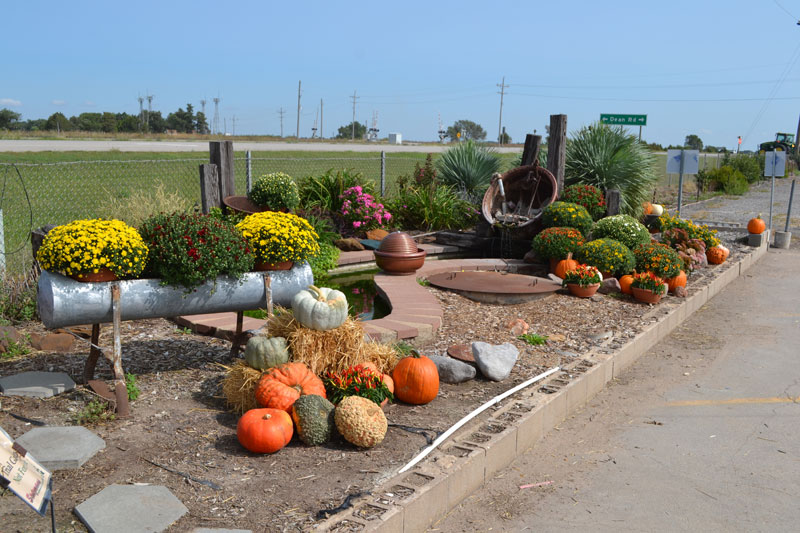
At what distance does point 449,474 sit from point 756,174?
1496 inches

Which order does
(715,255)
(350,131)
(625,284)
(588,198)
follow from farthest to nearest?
1. (350,131)
2. (715,255)
3. (588,198)
4. (625,284)

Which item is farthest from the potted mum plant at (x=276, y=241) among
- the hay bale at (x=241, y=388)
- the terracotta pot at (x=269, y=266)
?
the hay bale at (x=241, y=388)

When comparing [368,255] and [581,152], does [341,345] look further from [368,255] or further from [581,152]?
[581,152]

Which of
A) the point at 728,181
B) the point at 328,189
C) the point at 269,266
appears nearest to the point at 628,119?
the point at 728,181

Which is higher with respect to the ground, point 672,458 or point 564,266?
point 564,266

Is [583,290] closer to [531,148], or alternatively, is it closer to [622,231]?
[622,231]

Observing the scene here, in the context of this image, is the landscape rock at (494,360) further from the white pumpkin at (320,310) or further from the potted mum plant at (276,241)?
the potted mum plant at (276,241)

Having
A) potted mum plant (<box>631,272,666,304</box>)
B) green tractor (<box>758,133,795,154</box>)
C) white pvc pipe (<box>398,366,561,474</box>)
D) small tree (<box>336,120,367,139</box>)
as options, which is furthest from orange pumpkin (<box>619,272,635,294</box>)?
small tree (<box>336,120,367,139</box>)

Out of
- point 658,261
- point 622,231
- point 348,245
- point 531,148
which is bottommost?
point 348,245

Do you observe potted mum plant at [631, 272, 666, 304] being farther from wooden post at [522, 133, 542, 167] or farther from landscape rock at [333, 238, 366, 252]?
landscape rock at [333, 238, 366, 252]

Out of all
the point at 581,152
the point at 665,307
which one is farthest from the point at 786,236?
the point at 665,307

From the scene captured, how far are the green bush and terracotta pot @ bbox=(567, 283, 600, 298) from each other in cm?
2331

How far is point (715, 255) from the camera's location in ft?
37.3

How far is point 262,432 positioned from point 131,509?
836 millimetres
